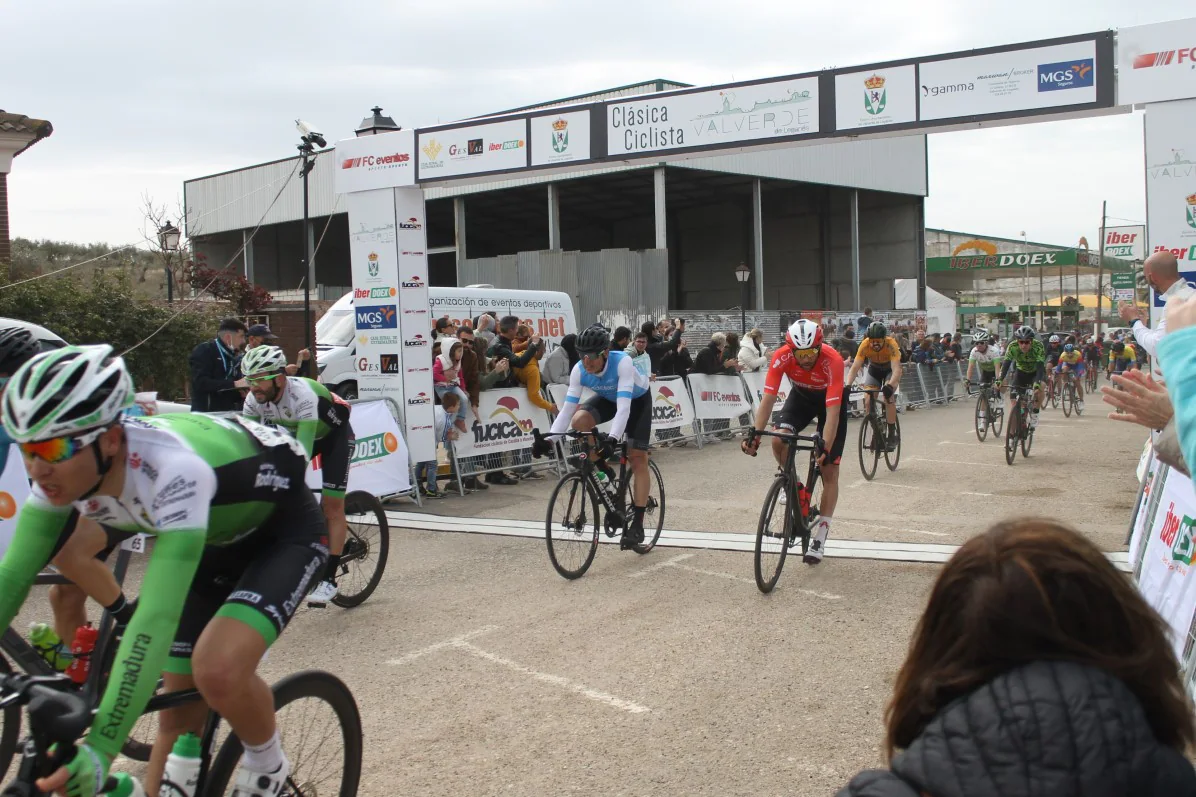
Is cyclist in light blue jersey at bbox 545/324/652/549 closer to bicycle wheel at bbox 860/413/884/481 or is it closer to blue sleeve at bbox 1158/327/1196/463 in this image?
bicycle wheel at bbox 860/413/884/481

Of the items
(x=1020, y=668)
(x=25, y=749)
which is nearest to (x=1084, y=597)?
(x=1020, y=668)

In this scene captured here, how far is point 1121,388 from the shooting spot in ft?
9.09

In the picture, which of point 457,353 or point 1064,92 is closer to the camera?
point 1064,92

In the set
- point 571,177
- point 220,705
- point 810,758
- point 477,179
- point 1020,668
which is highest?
point 571,177

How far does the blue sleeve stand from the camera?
158cm

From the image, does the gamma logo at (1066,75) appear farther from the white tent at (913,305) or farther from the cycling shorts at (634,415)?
the white tent at (913,305)

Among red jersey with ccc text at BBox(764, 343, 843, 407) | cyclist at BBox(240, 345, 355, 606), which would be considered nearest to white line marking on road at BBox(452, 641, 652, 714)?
cyclist at BBox(240, 345, 355, 606)

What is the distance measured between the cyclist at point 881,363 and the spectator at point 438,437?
5321 mm

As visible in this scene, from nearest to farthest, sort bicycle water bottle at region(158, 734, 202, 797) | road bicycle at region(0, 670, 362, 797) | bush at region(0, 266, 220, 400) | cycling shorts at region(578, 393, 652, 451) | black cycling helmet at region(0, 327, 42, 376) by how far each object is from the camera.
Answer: road bicycle at region(0, 670, 362, 797), bicycle water bottle at region(158, 734, 202, 797), black cycling helmet at region(0, 327, 42, 376), cycling shorts at region(578, 393, 652, 451), bush at region(0, 266, 220, 400)

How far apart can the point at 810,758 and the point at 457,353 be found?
8.47 metres

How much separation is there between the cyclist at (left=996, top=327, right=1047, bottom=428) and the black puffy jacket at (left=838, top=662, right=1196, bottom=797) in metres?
14.2

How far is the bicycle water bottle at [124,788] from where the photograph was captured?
2.38 meters

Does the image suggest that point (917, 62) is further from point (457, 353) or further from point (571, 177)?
point (571, 177)

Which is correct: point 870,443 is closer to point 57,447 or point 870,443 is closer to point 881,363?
point 881,363
